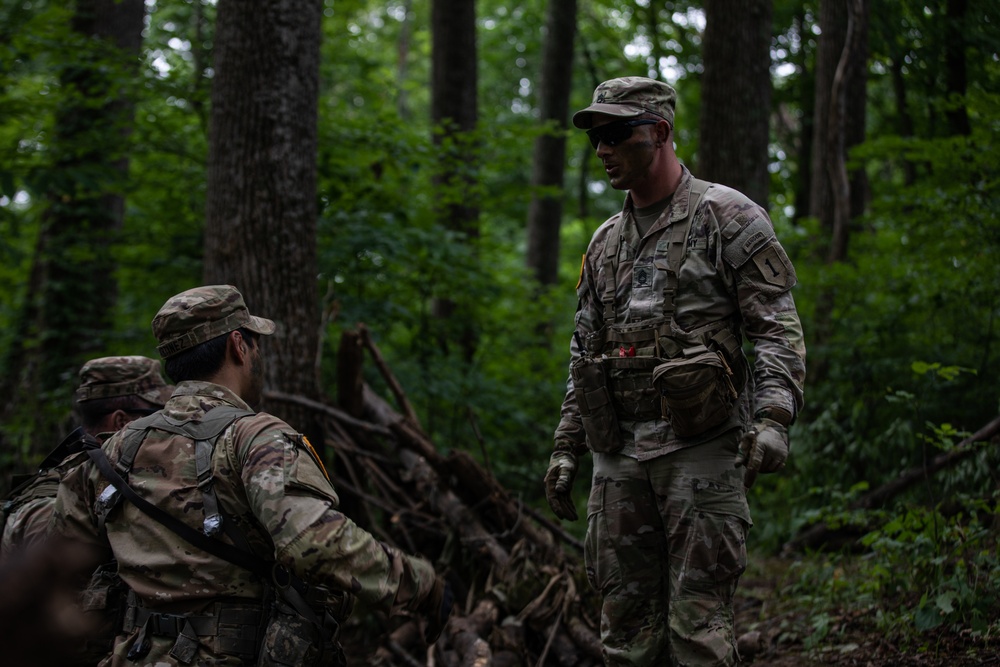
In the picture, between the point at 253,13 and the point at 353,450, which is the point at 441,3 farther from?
the point at 353,450

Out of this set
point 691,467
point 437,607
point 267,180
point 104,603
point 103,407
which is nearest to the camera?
point 437,607

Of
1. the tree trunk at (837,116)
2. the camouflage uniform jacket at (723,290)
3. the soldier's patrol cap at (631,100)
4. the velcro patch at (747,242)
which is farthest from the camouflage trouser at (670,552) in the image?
the tree trunk at (837,116)

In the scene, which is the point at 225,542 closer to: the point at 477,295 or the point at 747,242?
the point at 747,242

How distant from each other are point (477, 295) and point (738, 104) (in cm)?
307

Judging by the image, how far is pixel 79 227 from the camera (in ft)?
32.9

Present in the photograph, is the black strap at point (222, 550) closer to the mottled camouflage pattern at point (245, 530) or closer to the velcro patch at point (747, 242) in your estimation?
the mottled camouflage pattern at point (245, 530)

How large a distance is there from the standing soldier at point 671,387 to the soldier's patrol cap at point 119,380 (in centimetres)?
186

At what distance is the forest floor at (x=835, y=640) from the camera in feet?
13.1

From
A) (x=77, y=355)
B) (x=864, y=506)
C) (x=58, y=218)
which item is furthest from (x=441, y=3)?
(x=864, y=506)

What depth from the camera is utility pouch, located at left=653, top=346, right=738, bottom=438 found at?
3096 mm

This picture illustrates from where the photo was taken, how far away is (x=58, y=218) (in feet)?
33.2

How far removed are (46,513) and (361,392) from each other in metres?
3.29

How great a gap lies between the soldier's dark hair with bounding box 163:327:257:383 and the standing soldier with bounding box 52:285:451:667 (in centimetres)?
12

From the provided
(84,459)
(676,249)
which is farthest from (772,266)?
(84,459)
